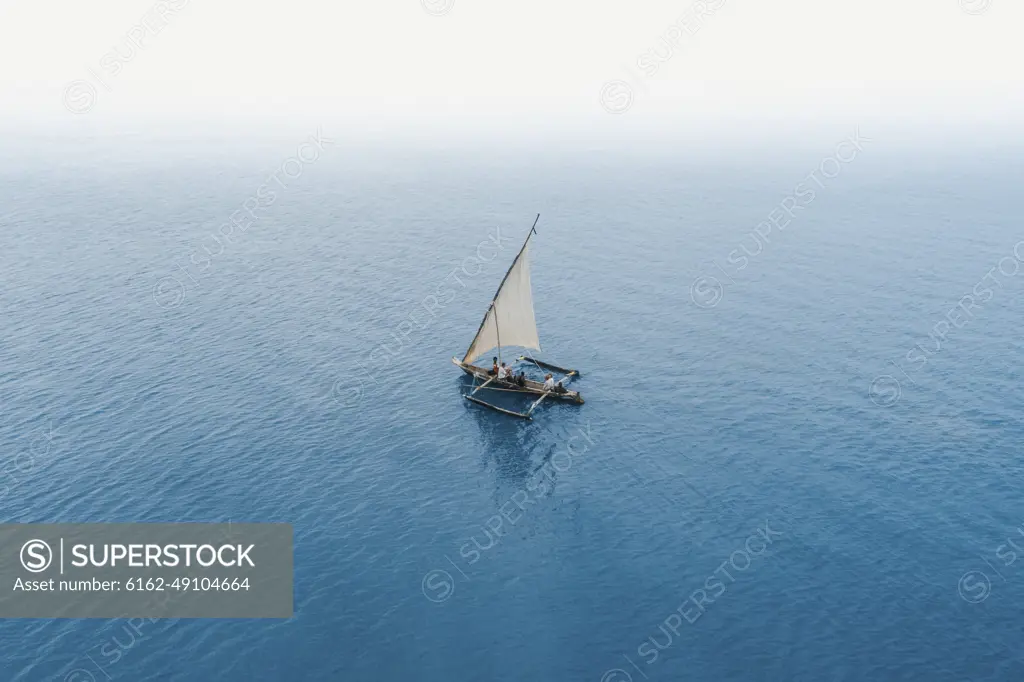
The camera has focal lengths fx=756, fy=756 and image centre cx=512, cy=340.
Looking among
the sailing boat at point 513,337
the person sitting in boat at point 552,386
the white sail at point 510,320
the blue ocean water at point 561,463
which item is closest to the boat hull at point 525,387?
the sailing boat at point 513,337

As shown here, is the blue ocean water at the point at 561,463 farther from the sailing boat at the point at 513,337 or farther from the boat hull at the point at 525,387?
the sailing boat at the point at 513,337

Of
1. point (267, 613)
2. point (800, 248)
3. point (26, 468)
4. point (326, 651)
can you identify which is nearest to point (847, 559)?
point (326, 651)

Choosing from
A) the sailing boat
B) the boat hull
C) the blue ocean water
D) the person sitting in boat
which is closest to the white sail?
the sailing boat

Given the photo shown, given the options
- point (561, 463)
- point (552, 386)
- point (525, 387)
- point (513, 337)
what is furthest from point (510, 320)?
point (561, 463)

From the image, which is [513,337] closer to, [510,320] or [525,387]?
[510,320]

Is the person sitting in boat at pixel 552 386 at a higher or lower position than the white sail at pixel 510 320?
lower

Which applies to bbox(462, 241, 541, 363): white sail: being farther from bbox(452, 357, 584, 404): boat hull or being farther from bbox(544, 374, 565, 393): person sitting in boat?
bbox(544, 374, 565, 393): person sitting in boat

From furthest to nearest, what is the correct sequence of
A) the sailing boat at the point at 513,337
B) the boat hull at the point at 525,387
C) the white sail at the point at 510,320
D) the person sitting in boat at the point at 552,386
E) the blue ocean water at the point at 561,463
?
1. the white sail at the point at 510,320
2. the person sitting in boat at the point at 552,386
3. the sailing boat at the point at 513,337
4. the boat hull at the point at 525,387
5. the blue ocean water at the point at 561,463
